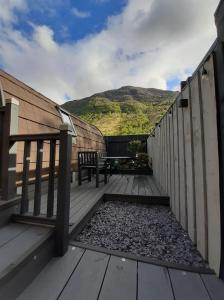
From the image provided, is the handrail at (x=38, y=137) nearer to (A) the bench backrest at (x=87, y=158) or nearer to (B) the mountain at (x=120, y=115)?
(A) the bench backrest at (x=87, y=158)

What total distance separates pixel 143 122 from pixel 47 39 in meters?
8.68

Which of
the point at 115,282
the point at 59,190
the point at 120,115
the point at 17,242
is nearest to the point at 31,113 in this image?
the point at 59,190

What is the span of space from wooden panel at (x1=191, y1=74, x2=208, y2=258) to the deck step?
4.25 feet

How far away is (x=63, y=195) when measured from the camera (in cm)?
155

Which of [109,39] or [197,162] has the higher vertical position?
[109,39]

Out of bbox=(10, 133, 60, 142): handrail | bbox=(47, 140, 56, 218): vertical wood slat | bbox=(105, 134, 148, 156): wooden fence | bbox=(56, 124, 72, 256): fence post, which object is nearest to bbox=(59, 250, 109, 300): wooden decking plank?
bbox=(56, 124, 72, 256): fence post

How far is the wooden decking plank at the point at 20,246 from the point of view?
3.46 feet

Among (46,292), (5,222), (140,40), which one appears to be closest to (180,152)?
(46,292)

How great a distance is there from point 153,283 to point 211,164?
36.9 inches

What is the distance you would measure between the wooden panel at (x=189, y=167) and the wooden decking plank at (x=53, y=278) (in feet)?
3.70

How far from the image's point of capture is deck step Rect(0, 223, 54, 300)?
0.99 m

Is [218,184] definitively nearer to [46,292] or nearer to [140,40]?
[46,292]

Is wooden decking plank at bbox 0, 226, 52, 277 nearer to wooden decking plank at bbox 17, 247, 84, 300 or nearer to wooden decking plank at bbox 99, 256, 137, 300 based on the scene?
wooden decking plank at bbox 17, 247, 84, 300

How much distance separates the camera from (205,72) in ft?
4.44
